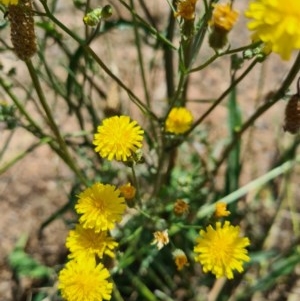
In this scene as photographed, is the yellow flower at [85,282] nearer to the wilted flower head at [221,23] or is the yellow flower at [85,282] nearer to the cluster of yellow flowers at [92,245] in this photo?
the cluster of yellow flowers at [92,245]

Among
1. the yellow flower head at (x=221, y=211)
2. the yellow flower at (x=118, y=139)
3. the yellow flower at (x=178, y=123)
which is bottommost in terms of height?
the yellow flower head at (x=221, y=211)

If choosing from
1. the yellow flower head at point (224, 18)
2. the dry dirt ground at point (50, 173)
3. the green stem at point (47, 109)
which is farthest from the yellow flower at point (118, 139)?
the dry dirt ground at point (50, 173)

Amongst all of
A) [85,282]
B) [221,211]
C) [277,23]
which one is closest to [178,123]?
[221,211]

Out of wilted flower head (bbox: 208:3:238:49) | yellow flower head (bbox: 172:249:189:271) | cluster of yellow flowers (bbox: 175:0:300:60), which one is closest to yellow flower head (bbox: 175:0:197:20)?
wilted flower head (bbox: 208:3:238:49)

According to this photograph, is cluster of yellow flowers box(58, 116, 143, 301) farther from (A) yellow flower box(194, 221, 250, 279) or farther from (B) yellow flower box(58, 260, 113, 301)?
(A) yellow flower box(194, 221, 250, 279)

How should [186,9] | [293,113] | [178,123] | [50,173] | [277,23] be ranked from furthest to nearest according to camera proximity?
[50,173]
[178,123]
[293,113]
[186,9]
[277,23]

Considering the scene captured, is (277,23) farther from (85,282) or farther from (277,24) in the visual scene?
(85,282)
